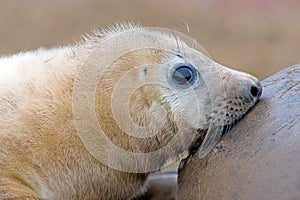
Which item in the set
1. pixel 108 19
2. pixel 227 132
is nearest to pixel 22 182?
pixel 227 132

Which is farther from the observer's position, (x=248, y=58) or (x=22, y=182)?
(x=248, y=58)

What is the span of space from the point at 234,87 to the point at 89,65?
45cm

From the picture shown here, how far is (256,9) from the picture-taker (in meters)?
8.59

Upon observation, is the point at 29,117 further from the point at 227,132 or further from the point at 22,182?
the point at 227,132

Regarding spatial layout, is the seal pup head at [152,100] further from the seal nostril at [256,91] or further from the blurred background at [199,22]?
the blurred background at [199,22]

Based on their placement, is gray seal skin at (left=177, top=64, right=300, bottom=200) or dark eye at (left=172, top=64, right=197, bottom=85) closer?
gray seal skin at (left=177, top=64, right=300, bottom=200)

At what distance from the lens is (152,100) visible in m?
2.28

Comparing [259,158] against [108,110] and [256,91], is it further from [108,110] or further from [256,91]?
[108,110]

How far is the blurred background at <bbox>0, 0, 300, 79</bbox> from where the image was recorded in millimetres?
7258

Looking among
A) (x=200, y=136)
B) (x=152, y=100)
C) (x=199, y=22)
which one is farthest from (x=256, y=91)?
(x=199, y=22)

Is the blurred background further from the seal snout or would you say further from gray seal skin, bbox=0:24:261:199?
the seal snout

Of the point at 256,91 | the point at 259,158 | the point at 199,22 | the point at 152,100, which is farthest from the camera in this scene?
the point at 199,22

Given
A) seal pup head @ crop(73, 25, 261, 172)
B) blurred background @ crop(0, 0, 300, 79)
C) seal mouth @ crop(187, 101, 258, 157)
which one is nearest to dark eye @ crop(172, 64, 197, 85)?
seal pup head @ crop(73, 25, 261, 172)

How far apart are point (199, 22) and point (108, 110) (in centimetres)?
604
